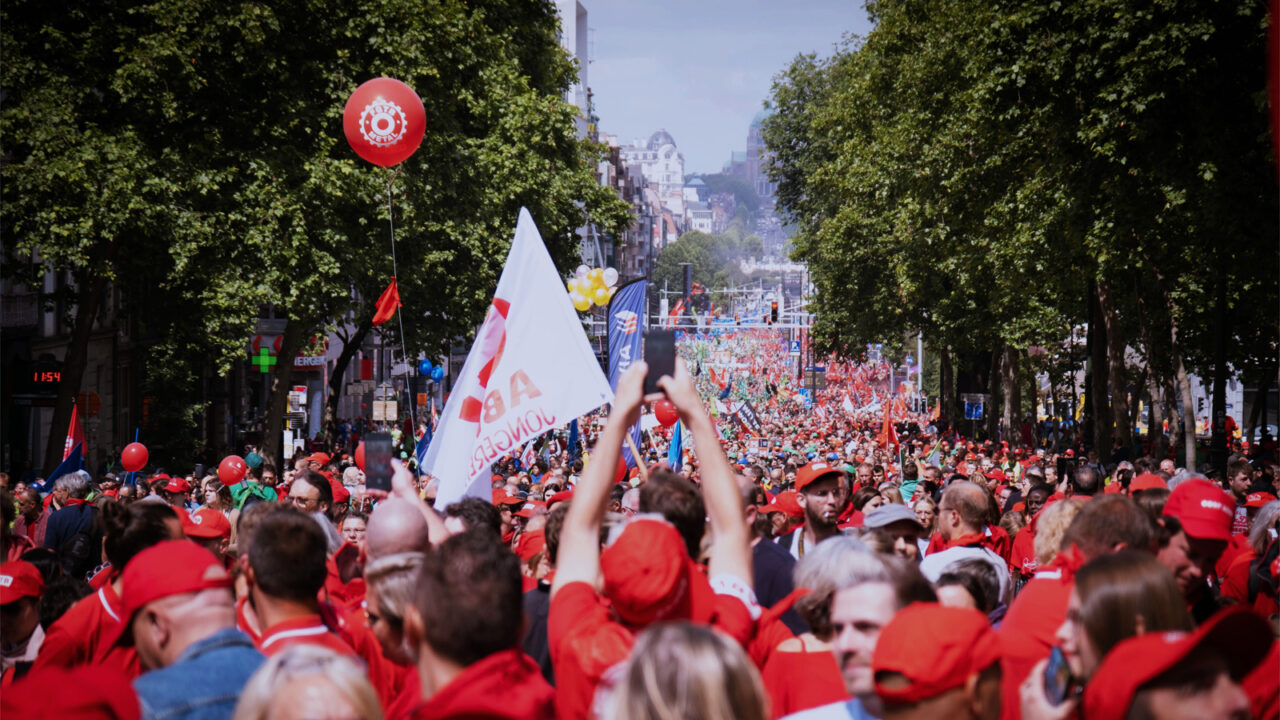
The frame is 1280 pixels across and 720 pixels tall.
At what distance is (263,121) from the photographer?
22984 millimetres

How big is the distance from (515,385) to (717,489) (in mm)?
3702

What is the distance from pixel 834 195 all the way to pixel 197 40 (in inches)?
1087

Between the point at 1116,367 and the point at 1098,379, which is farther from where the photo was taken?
the point at 1098,379

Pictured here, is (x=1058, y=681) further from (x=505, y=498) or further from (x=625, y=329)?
(x=625, y=329)

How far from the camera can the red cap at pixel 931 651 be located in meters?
2.94

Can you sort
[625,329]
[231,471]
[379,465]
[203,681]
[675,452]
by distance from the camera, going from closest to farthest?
[203,681]
[379,465]
[625,329]
[231,471]
[675,452]

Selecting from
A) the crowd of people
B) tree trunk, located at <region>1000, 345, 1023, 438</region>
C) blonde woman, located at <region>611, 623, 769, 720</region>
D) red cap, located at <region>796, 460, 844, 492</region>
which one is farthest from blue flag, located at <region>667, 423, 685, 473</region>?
tree trunk, located at <region>1000, 345, 1023, 438</region>

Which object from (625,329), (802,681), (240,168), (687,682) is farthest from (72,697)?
(240,168)

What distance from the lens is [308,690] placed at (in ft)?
9.65

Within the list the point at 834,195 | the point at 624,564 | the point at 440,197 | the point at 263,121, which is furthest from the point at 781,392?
the point at 624,564

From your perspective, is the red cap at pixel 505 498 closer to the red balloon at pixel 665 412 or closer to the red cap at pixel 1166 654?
the red balloon at pixel 665 412

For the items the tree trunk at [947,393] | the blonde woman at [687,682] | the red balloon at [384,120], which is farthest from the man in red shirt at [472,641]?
the tree trunk at [947,393]

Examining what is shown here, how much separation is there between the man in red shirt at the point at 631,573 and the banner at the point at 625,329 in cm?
811

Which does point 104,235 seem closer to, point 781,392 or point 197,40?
point 197,40
